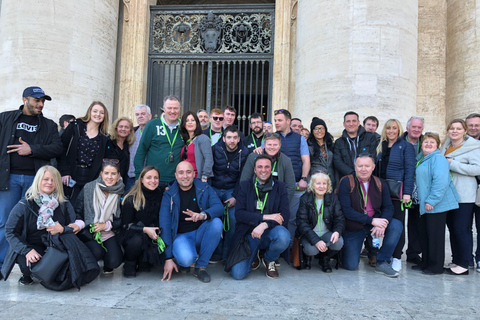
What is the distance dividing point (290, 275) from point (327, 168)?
1578 millimetres

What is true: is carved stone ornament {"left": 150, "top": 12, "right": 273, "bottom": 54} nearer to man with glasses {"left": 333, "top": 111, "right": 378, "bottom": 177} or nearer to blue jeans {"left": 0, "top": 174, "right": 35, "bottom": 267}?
man with glasses {"left": 333, "top": 111, "right": 378, "bottom": 177}

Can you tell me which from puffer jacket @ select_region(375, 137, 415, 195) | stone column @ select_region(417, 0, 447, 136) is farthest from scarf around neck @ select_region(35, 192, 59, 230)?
stone column @ select_region(417, 0, 447, 136)

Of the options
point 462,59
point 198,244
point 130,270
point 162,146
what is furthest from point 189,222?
point 462,59

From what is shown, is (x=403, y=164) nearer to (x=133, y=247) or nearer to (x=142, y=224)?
(x=142, y=224)

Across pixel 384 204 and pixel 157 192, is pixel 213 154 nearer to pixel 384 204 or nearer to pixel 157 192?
pixel 157 192

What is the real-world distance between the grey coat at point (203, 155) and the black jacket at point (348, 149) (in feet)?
5.37

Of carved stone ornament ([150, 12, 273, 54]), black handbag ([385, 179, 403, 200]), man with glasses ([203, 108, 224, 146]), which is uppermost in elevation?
carved stone ornament ([150, 12, 273, 54])

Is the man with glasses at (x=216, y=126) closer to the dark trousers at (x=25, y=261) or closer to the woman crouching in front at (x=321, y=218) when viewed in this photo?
the woman crouching in front at (x=321, y=218)

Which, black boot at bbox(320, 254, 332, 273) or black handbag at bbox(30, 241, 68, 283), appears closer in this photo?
black handbag at bbox(30, 241, 68, 283)

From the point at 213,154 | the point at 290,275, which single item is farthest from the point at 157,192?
the point at 290,275

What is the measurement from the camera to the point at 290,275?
421 centimetres

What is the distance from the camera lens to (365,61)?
7305 millimetres

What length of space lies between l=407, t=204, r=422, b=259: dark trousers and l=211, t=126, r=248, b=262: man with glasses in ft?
7.20

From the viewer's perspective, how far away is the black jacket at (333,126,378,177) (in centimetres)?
502
